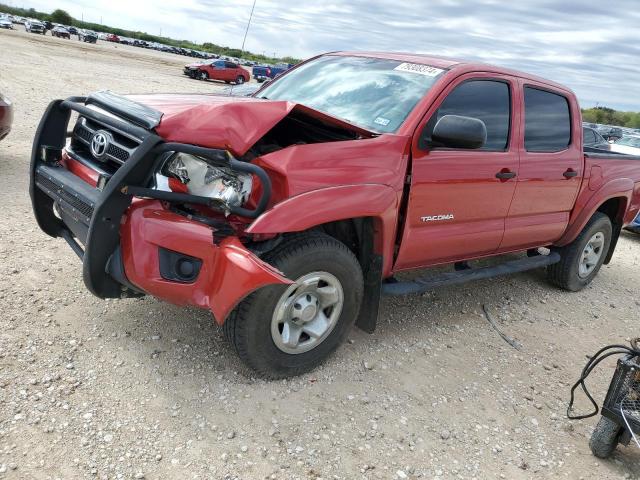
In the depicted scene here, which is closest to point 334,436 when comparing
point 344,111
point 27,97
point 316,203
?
point 316,203

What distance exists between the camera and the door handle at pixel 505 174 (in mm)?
4211

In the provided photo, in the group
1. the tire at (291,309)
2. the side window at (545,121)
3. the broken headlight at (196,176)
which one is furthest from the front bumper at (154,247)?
the side window at (545,121)

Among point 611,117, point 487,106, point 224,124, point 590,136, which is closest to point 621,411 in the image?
point 487,106

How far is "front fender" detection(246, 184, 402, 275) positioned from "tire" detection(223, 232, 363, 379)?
167 mm

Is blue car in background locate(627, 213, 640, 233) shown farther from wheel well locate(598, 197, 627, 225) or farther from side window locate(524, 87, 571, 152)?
side window locate(524, 87, 571, 152)

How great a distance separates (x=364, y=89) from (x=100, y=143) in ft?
5.95

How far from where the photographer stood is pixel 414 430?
317 centimetres

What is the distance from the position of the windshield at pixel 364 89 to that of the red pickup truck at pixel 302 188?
15 millimetres

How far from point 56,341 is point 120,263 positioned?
35.7 inches

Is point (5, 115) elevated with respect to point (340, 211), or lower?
lower

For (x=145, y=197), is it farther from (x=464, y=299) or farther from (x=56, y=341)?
(x=464, y=299)

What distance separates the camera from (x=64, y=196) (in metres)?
3.30

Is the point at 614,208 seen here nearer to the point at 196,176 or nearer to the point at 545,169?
the point at 545,169

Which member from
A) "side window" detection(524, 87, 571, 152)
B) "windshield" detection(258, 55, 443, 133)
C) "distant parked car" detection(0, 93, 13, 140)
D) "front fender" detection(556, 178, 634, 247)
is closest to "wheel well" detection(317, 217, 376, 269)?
"windshield" detection(258, 55, 443, 133)
